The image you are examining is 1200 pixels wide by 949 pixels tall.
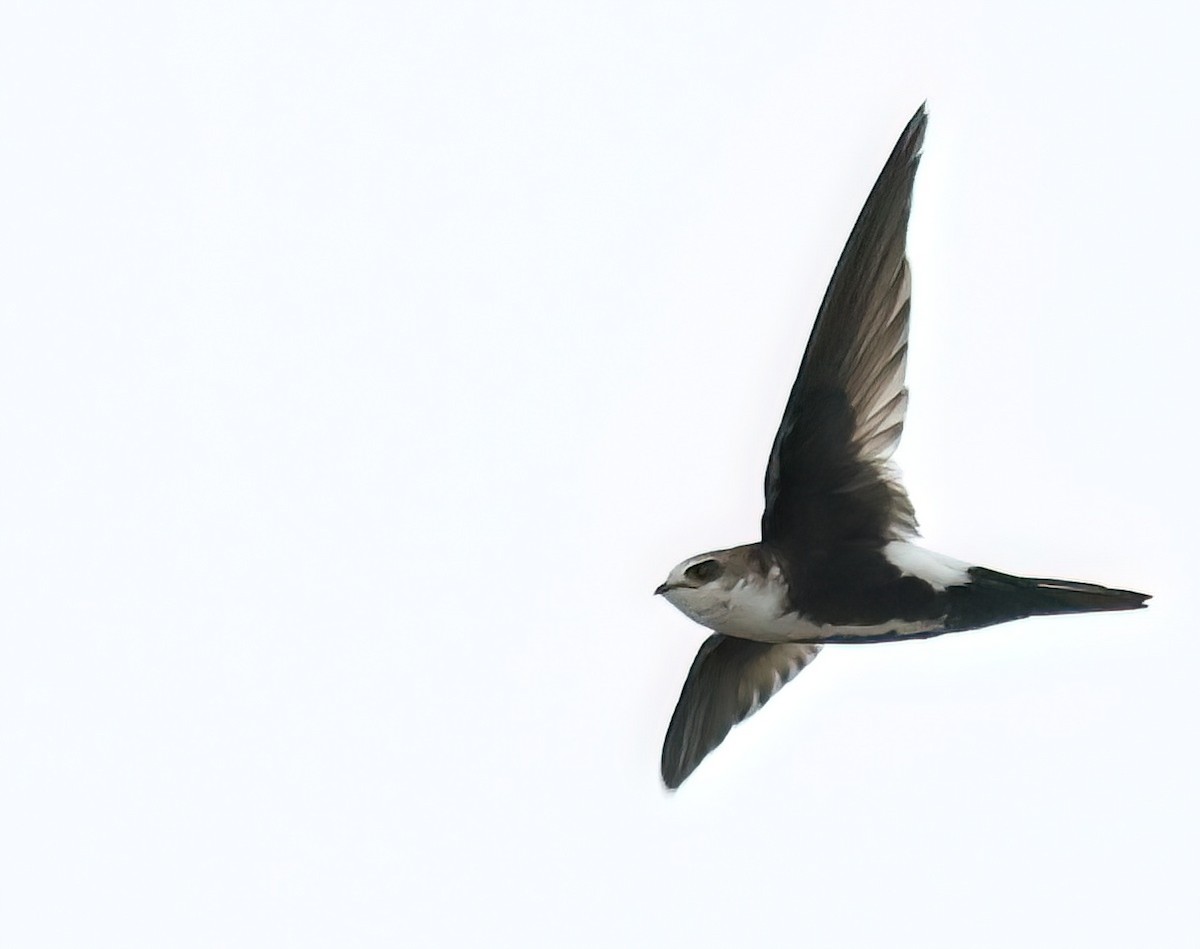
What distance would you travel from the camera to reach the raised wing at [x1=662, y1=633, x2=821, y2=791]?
5.19m

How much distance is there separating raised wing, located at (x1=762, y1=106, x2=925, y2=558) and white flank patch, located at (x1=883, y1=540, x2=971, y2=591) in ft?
0.10

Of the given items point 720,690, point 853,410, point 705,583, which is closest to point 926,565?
point 853,410

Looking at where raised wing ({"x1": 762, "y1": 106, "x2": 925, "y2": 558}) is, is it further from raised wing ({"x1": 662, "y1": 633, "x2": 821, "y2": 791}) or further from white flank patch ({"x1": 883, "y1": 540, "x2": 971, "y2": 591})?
raised wing ({"x1": 662, "y1": 633, "x2": 821, "y2": 791})

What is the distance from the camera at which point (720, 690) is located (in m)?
5.24

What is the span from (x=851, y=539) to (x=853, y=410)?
0.28 m

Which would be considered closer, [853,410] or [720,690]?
[853,410]

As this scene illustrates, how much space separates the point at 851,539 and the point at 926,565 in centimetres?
17

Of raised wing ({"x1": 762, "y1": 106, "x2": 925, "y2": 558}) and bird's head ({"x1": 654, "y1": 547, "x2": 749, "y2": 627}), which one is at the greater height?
raised wing ({"x1": 762, "y1": 106, "x2": 925, "y2": 558})

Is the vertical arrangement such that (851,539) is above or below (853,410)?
below

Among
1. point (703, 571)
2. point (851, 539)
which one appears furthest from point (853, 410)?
point (703, 571)

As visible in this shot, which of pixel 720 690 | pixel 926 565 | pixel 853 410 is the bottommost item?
pixel 720 690

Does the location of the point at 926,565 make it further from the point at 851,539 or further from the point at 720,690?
the point at 720,690

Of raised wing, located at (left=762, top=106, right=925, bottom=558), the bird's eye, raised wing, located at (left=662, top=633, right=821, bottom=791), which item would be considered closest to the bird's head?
the bird's eye

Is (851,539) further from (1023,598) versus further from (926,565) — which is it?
(1023,598)
